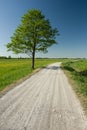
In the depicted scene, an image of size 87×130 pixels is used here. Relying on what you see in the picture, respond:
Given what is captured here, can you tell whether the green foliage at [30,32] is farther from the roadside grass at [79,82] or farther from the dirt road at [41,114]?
the dirt road at [41,114]

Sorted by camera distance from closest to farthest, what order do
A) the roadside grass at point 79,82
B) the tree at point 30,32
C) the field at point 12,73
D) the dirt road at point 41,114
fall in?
the dirt road at point 41,114 → the roadside grass at point 79,82 → the field at point 12,73 → the tree at point 30,32

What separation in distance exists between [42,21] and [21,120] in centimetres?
A: 2832

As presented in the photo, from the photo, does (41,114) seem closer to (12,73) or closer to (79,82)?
(79,82)

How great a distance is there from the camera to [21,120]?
635cm

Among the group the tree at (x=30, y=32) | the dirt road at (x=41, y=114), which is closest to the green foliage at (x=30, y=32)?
the tree at (x=30, y=32)

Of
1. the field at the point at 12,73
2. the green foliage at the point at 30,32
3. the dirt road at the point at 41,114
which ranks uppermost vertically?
the green foliage at the point at 30,32

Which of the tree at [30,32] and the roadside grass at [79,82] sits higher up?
the tree at [30,32]

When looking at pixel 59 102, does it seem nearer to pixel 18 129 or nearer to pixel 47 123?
pixel 47 123

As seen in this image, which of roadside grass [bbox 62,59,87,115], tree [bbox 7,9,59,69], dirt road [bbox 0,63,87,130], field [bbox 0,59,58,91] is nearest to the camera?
dirt road [bbox 0,63,87,130]

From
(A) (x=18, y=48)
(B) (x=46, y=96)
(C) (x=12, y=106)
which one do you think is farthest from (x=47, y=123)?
(A) (x=18, y=48)

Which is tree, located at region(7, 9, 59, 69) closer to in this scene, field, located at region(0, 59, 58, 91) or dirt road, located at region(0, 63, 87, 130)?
field, located at region(0, 59, 58, 91)

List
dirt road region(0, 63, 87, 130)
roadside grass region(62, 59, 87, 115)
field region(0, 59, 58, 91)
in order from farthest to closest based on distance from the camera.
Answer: field region(0, 59, 58, 91)
roadside grass region(62, 59, 87, 115)
dirt road region(0, 63, 87, 130)

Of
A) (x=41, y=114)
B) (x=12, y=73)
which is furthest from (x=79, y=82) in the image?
(x=12, y=73)

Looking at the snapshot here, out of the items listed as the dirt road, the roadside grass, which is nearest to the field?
the dirt road
